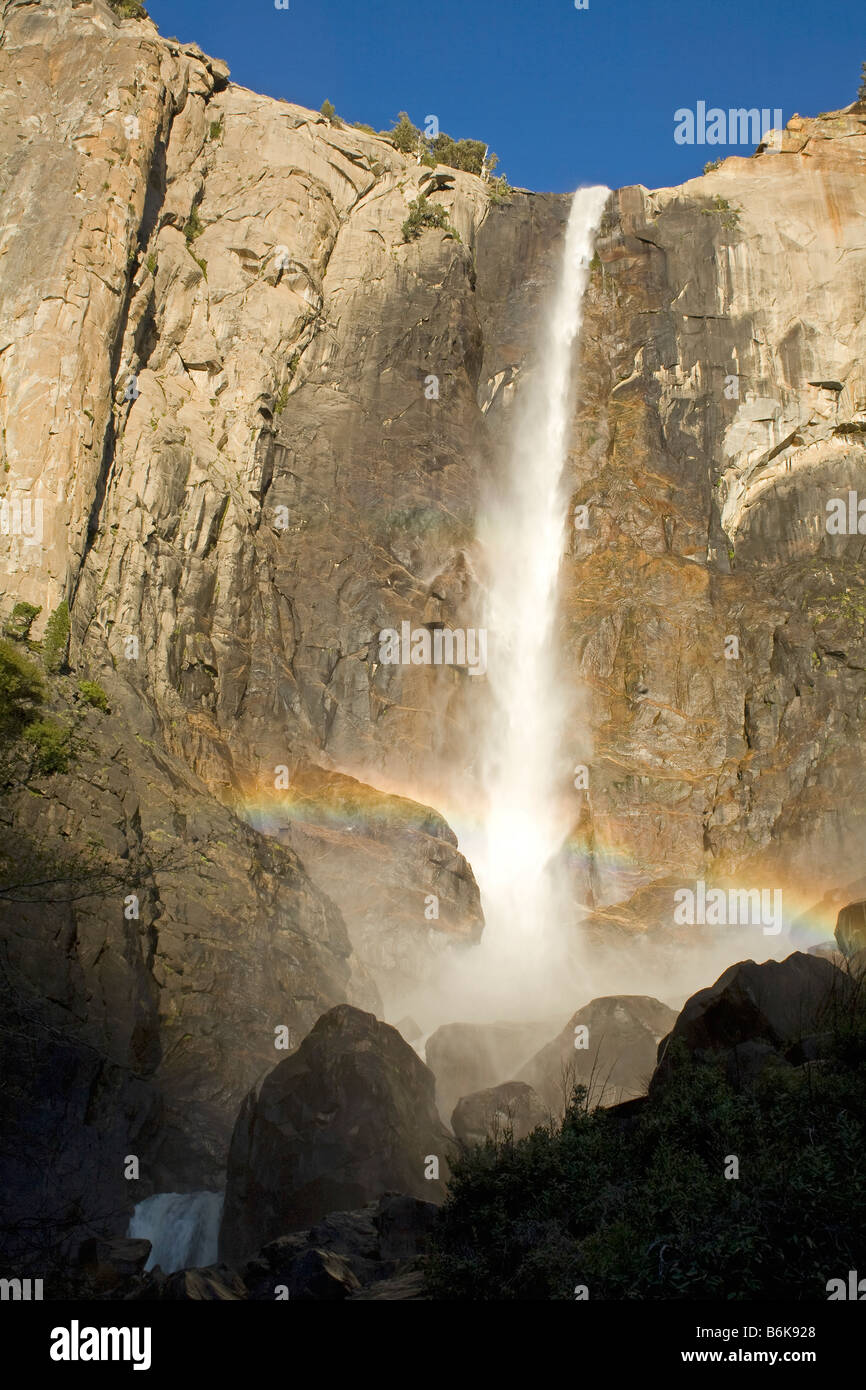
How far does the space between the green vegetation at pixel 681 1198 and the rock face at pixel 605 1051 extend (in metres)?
8.62

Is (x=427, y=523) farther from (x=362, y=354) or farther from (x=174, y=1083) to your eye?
(x=174, y=1083)

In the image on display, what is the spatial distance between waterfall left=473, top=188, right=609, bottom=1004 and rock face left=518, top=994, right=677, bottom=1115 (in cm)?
1143

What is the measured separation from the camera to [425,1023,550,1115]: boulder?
2666 cm

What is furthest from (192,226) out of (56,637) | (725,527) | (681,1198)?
(681,1198)

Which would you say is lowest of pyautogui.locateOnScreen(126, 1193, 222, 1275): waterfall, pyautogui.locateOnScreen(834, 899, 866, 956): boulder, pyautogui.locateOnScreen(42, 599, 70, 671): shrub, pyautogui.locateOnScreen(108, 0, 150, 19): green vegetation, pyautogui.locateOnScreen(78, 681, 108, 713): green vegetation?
pyautogui.locateOnScreen(126, 1193, 222, 1275): waterfall

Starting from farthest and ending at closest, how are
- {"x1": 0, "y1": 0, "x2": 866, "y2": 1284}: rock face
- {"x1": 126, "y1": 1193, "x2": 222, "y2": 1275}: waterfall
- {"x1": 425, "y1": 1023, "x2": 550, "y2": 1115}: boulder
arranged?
{"x1": 0, "y1": 0, "x2": 866, "y2": 1284}: rock face
{"x1": 425, "y1": 1023, "x2": 550, "y2": 1115}: boulder
{"x1": 126, "y1": 1193, "x2": 222, "y2": 1275}: waterfall

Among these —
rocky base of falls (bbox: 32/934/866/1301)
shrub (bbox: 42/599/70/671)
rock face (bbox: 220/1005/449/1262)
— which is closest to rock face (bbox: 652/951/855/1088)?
rocky base of falls (bbox: 32/934/866/1301)

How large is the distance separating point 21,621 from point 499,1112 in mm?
19989

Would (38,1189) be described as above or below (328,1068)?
below

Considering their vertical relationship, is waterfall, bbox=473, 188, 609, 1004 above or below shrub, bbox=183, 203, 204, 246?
below

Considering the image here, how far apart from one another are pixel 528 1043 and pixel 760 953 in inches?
509

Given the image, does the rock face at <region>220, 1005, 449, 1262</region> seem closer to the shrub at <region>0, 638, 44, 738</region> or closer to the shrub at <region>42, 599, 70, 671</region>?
the shrub at <region>0, 638, 44, 738</region>

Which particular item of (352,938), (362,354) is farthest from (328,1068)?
(362,354)
